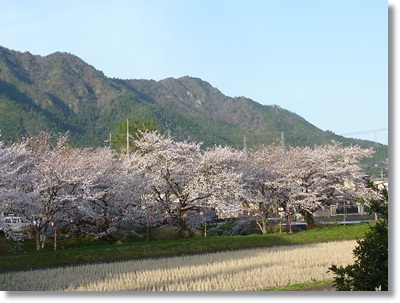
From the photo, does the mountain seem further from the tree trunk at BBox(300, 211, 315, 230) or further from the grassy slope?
the grassy slope

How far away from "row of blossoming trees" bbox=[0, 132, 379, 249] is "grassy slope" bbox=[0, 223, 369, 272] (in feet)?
5.80

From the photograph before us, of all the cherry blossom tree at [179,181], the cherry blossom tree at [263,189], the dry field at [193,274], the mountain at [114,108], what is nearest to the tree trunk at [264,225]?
the cherry blossom tree at [263,189]

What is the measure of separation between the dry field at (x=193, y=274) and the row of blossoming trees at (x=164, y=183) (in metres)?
4.20

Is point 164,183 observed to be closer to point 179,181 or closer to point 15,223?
point 179,181

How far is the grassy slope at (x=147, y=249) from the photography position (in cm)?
1598

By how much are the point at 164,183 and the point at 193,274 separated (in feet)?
37.7

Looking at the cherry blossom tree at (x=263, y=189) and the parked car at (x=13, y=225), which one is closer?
the parked car at (x=13, y=225)

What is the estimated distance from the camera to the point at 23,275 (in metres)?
13.5

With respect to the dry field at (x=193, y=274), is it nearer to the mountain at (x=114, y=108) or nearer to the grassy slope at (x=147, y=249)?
the grassy slope at (x=147, y=249)

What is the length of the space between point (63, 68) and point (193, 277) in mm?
31342

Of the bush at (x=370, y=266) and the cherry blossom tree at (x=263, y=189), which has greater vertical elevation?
the cherry blossom tree at (x=263, y=189)

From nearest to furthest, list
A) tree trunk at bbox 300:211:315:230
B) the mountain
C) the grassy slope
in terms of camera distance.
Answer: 1. the grassy slope
2. tree trunk at bbox 300:211:315:230
3. the mountain

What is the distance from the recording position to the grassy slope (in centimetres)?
1598

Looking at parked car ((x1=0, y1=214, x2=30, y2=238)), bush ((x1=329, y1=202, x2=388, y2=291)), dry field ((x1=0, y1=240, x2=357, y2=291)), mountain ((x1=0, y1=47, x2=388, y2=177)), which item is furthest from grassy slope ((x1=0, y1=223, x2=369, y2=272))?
mountain ((x1=0, y1=47, x2=388, y2=177))
